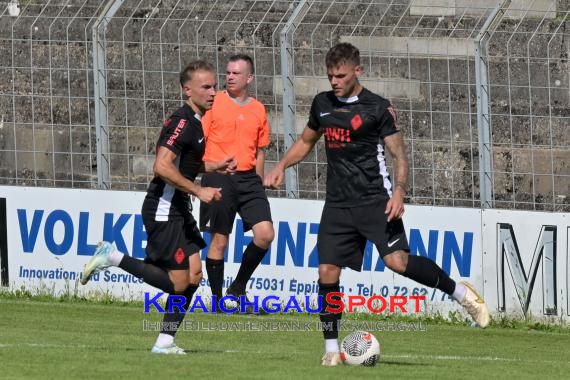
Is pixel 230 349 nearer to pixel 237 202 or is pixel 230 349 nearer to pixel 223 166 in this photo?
pixel 223 166

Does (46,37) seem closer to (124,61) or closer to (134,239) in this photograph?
(124,61)

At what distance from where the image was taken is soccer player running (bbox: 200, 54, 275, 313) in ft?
44.5

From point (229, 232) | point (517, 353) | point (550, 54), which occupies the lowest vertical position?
point (517, 353)

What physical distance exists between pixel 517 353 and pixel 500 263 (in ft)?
7.00

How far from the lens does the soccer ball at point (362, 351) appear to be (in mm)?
9711

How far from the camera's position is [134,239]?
14695 millimetres

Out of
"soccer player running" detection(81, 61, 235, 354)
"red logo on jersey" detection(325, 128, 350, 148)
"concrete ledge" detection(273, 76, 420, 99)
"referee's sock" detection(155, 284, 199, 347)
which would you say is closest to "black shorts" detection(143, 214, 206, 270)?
"soccer player running" detection(81, 61, 235, 354)

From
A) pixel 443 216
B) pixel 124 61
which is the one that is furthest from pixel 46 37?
pixel 443 216

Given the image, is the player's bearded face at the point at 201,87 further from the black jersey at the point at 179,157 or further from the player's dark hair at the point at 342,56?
the player's dark hair at the point at 342,56

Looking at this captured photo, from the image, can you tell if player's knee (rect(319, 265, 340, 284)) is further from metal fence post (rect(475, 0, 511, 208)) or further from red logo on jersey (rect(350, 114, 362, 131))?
metal fence post (rect(475, 0, 511, 208))

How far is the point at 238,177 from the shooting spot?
45.0 feet

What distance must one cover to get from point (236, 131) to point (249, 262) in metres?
1.25

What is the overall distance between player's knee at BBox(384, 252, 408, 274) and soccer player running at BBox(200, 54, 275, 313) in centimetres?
364

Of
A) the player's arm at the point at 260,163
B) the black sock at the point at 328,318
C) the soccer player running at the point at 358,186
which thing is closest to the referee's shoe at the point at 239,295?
the player's arm at the point at 260,163
